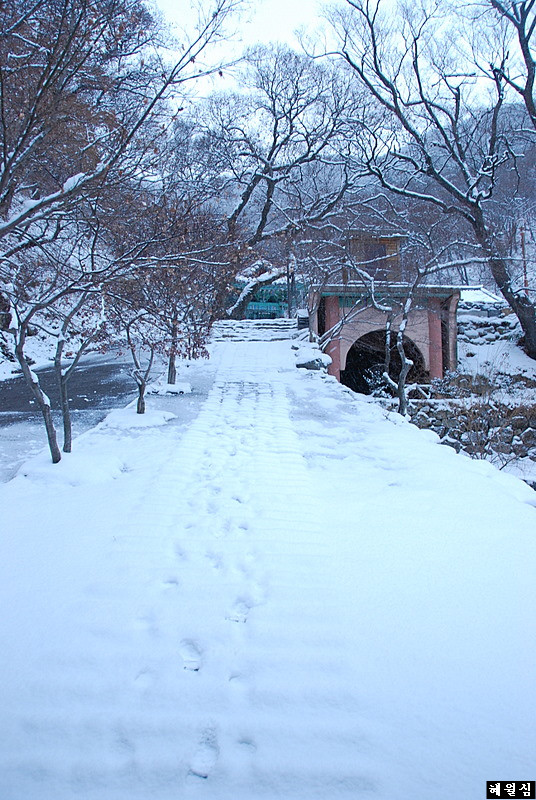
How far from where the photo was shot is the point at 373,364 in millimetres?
18016

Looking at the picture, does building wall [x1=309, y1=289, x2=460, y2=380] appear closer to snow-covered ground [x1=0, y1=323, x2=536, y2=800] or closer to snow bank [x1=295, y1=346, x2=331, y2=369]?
snow bank [x1=295, y1=346, x2=331, y2=369]

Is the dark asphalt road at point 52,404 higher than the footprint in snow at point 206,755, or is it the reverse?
the dark asphalt road at point 52,404

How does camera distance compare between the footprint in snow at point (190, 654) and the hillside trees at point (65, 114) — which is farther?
the hillside trees at point (65, 114)

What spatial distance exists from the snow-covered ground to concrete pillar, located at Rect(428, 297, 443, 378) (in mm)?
11765

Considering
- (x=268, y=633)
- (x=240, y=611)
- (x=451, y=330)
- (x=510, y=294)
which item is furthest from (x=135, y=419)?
(x=510, y=294)

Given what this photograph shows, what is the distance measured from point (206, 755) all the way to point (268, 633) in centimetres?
69

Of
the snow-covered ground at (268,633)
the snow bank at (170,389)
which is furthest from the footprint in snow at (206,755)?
the snow bank at (170,389)

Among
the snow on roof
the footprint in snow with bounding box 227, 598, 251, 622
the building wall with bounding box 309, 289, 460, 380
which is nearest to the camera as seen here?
the footprint in snow with bounding box 227, 598, 251, 622

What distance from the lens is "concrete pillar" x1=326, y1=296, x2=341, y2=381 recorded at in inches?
635

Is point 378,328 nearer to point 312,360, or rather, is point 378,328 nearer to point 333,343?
point 333,343

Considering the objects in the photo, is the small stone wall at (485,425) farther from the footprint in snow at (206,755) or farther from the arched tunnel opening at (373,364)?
the footprint in snow at (206,755)

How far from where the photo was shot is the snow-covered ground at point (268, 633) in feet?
5.62

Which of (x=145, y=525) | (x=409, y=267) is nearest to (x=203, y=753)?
(x=145, y=525)

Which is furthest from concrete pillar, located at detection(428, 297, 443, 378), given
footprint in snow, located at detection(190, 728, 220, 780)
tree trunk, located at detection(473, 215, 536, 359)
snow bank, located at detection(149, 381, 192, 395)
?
footprint in snow, located at detection(190, 728, 220, 780)
